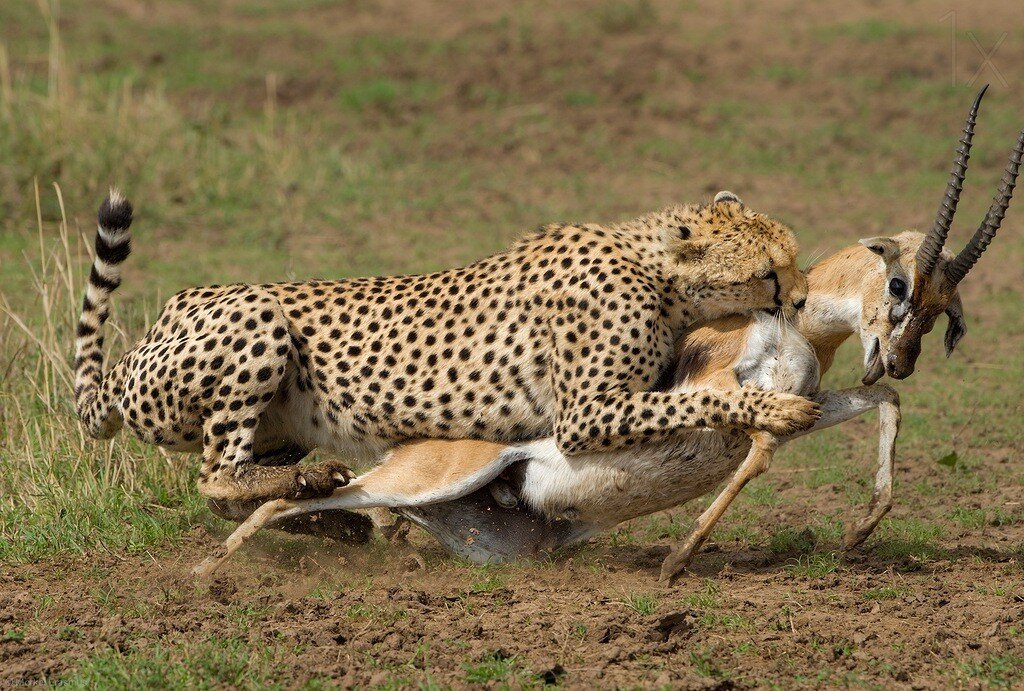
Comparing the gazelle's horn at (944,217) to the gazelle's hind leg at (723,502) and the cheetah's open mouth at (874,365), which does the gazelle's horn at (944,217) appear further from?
the gazelle's hind leg at (723,502)

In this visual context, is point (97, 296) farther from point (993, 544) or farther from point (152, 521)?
point (993, 544)

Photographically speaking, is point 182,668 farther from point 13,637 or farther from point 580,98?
point 580,98

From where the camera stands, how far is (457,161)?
11609 mm

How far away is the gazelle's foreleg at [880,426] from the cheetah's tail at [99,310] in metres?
2.86

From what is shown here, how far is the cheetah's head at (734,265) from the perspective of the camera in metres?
5.26

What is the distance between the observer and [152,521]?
18.7 feet

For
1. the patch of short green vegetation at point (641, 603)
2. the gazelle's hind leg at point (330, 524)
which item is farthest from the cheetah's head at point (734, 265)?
the gazelle's hind leg at point (330, 524)

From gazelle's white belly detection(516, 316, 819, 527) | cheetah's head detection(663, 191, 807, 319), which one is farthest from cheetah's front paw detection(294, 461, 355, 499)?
cheetah's head detection(663, 191, 807, 319)

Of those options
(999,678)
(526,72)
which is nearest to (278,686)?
(999,678)

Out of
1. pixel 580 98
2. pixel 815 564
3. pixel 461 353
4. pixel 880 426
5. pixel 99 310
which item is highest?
pixel 580 98

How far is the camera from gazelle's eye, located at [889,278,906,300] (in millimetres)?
5223

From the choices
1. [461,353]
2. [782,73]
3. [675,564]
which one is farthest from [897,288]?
[782,73]

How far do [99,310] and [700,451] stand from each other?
2.58 metres

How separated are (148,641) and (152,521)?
1.21 m
